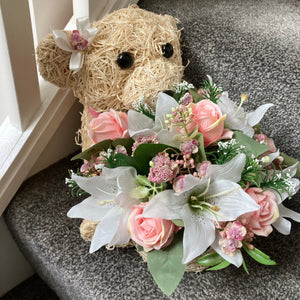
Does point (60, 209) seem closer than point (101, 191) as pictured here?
No

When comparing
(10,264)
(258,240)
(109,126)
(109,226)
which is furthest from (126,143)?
(10,264)

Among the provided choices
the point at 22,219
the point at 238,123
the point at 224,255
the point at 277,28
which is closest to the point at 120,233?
the point at 224,255

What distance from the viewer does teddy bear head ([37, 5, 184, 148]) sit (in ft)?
2.37

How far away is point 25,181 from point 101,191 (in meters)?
0.46

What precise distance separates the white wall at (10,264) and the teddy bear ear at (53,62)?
0.47 meters

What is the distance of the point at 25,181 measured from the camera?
1019mm

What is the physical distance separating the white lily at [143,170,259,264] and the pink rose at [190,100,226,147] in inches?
3.3

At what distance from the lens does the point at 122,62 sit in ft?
2.42

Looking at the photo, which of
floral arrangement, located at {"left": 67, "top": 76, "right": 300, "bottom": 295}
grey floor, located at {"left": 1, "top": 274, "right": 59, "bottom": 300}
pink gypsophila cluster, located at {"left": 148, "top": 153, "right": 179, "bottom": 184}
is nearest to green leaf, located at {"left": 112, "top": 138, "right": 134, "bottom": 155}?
floral arrangement, located at {"left": 67, "top": 76, "right": 300, "bottom": 295}

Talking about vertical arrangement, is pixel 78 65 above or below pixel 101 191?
above

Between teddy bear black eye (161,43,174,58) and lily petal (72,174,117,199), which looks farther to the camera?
teddy bear black eye (161,43,174,58)

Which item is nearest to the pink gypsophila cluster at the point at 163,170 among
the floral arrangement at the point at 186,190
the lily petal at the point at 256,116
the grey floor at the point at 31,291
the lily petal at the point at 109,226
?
the floral arrangement at the point at 186,190

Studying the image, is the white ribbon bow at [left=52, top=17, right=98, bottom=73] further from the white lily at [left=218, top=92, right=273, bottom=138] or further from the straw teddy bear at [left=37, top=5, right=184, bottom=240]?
the white lily at [left=218, top=92, right=273, bottom=138]

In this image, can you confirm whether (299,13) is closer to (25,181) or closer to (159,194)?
(159,194)
